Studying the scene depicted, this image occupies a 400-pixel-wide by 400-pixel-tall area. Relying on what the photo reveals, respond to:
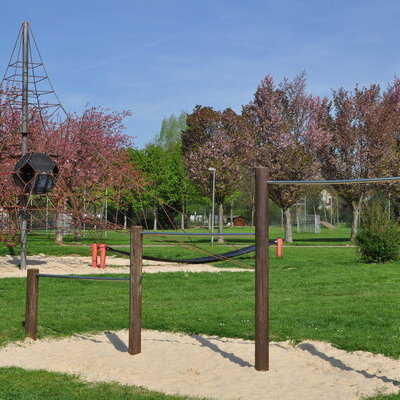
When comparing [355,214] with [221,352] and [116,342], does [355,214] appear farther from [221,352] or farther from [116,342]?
[221,352]

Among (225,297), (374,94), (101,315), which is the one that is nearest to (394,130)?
(374,94)

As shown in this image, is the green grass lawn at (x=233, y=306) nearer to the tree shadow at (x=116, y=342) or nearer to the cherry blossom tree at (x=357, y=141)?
the tree shadow at (x=116, y=342)

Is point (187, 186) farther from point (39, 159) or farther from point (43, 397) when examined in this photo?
point (43, 397)

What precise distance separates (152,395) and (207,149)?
3223 centimetres

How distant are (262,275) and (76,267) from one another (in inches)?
499

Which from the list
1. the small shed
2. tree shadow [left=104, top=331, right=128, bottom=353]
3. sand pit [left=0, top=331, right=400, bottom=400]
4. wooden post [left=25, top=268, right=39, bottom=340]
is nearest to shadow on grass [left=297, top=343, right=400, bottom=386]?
sand pit [left=0, top=331, right=400, bottom=400]

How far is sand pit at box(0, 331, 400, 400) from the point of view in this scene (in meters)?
5.95

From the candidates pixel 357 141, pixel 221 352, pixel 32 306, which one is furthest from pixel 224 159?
pixel 221 352

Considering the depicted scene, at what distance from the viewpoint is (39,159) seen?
51.2ft

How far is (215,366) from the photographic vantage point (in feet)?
22.5

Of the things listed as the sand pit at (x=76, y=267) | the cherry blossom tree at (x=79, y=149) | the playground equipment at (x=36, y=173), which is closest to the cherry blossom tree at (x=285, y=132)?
the cherry blossom tree at (x=79, y=149)

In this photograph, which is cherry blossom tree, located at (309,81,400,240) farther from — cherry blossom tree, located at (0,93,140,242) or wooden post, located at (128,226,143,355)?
wooden post, located at (128,226,143,355)

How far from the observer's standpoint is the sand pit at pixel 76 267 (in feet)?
56.1

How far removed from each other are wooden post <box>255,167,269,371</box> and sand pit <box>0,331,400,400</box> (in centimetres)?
23
